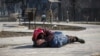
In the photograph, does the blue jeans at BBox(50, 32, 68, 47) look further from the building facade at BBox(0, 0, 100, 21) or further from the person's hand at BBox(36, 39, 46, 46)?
the building facade at BBox(0, 0, 100, 21)

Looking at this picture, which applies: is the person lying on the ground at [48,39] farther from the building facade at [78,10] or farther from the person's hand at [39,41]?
the building facade at [78,10]

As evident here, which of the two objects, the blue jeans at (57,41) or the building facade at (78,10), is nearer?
the blue jeans at (57,41)

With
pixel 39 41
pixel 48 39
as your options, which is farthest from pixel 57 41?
pixel 39 41

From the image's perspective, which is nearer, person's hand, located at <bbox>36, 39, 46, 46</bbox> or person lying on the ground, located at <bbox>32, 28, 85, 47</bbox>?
person lying on the ground, located at <bbox>32, 28, 85, 47</bbox>

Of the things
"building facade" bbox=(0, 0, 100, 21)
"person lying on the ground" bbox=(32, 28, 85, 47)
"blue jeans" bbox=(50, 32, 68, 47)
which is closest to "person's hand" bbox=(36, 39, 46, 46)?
"person lying on the ground" bbox=(32, 28, 85, 47)

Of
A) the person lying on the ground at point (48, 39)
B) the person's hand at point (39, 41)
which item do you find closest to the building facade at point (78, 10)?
the person lying on the ground at point (48, 39)

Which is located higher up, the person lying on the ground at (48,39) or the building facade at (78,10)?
the person lying on the ground at (48,39)

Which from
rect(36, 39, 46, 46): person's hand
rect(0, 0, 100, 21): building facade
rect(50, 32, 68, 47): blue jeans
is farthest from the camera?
rect(0, 0, 100, 21): building facade

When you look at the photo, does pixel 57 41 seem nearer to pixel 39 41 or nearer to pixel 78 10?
pixel 39 41

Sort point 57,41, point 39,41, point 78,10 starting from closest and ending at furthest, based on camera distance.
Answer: point 57,41 → point 39,41 → point 78,10

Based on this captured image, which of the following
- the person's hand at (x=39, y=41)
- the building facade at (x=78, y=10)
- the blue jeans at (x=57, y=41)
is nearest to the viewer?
the blue jeans at (x=57, y=41)

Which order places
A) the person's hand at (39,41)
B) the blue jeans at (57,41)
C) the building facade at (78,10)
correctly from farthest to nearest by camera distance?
1. the building facade at (78,10)
2. the person's hand at (39,41)
3. the blue jeans at (57,41)

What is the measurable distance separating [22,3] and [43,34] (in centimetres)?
5627

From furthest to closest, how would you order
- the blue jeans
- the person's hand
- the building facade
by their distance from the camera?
the building facade < the person's hand < the blue jeans
